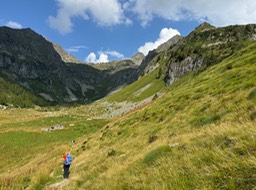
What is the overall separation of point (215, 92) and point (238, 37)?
349ft

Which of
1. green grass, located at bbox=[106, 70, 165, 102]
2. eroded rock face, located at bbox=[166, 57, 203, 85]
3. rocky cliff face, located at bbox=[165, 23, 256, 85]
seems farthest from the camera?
green grass, located at bbox=[106, 70, 165, 102]

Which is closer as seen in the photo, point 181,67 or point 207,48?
point 181,67

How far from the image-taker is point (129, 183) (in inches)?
287

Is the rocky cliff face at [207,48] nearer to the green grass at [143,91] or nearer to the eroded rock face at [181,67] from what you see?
the eroded rock face at [181,67]

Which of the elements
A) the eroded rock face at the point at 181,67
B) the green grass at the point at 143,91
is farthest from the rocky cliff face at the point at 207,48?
the green grass at the point at 143,91

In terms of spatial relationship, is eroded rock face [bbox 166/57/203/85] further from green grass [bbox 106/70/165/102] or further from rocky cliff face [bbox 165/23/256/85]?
green grass [bbox 106/70/165/102]

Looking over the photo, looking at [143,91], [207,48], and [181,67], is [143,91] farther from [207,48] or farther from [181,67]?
[207,48]

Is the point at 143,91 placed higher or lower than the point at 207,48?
lower

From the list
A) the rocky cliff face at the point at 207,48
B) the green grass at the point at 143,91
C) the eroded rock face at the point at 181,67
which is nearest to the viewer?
the rocky cliff face at the point at 207,48

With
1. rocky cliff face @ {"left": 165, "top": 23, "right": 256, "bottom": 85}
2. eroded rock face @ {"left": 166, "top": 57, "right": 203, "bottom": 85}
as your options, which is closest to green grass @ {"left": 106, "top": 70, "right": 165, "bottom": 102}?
rocky cliff face @ {"left": 165, "top": 23, "right": 256, "bottom": 85}

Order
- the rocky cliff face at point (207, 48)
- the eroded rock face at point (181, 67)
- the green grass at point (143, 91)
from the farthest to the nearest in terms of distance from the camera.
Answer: the green grass at point (143, 91)
the eroded rock face at point (181, 67)
the rocky cliff face at point (207, 48)

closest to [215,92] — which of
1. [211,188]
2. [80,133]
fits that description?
[211,188]

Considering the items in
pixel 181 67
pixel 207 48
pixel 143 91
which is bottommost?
pixel 143 91

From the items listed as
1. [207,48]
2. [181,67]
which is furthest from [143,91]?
[207,48]
